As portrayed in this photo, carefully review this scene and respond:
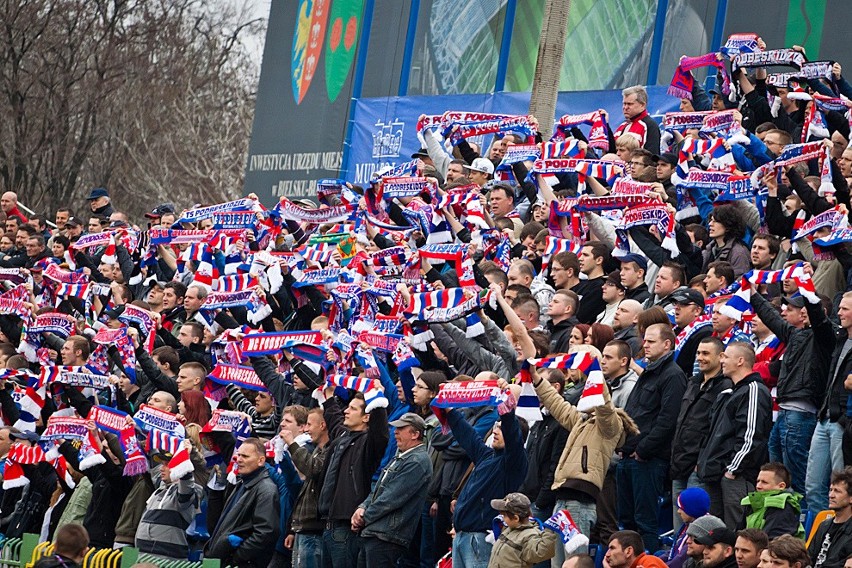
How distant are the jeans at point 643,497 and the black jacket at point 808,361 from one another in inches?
39.6

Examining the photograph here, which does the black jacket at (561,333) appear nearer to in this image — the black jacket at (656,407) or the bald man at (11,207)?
the black jacket at (656,407)

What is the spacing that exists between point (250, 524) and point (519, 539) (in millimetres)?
2980

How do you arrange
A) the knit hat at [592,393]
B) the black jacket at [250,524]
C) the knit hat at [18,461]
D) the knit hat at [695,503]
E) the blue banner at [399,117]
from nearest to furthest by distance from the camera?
the knit hat at [695,503] < the knit hat at [592,393] < the black jacket at [250,524] < the knit hat at [18,461] < the blue banner at [399,117]

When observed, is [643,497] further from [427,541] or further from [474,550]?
[427,541]

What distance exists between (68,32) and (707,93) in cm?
2276

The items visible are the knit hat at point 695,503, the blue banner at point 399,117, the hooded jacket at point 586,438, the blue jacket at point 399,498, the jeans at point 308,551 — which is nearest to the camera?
the knit hat at point 695,503

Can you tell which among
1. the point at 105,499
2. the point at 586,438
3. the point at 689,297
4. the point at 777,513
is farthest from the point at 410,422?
the point at 105,499

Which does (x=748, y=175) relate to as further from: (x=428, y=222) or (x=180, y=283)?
(x=180, y=283)

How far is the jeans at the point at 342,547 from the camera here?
523 inches

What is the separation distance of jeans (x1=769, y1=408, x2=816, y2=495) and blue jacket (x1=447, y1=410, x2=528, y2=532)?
178 cm

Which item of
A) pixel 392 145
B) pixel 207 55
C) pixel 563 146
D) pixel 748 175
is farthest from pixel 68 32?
pixel 748 175

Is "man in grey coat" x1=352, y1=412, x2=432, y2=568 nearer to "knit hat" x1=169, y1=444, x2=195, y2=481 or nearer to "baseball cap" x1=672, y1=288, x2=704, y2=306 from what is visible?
"knit hat" x1=169, y1=444, x2=195, y2=481

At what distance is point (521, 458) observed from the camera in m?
12.3

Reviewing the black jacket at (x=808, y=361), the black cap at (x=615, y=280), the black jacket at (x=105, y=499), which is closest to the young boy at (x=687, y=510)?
the black jacket at (x=808, y=361)
